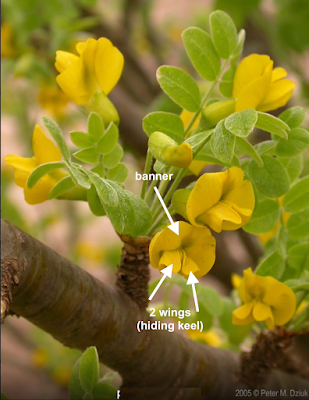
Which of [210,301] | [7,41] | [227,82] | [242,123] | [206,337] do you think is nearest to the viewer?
[242,123]

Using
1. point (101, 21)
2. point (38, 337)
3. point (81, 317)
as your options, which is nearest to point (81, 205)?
point (38, 337)

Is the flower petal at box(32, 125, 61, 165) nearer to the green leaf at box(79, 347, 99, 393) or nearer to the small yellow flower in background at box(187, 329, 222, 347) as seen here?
the green leaf at box(79, 347, 99, 393)

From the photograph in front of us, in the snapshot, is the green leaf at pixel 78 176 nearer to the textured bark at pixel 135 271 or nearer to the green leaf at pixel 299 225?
the textured bark at pixel 135 271

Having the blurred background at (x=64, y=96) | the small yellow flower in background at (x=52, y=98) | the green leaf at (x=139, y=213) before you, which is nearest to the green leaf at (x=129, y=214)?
the green leaf at (x=139, y=213)

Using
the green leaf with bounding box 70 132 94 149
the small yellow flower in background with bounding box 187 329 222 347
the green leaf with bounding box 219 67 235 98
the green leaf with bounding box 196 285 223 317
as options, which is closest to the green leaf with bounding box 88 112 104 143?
the green leaf with bounding box 70 132 94 149

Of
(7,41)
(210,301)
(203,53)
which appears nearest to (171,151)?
(203,53)

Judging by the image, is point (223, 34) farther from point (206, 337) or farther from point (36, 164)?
point (206, 337)

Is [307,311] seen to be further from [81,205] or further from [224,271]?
[81,205]
